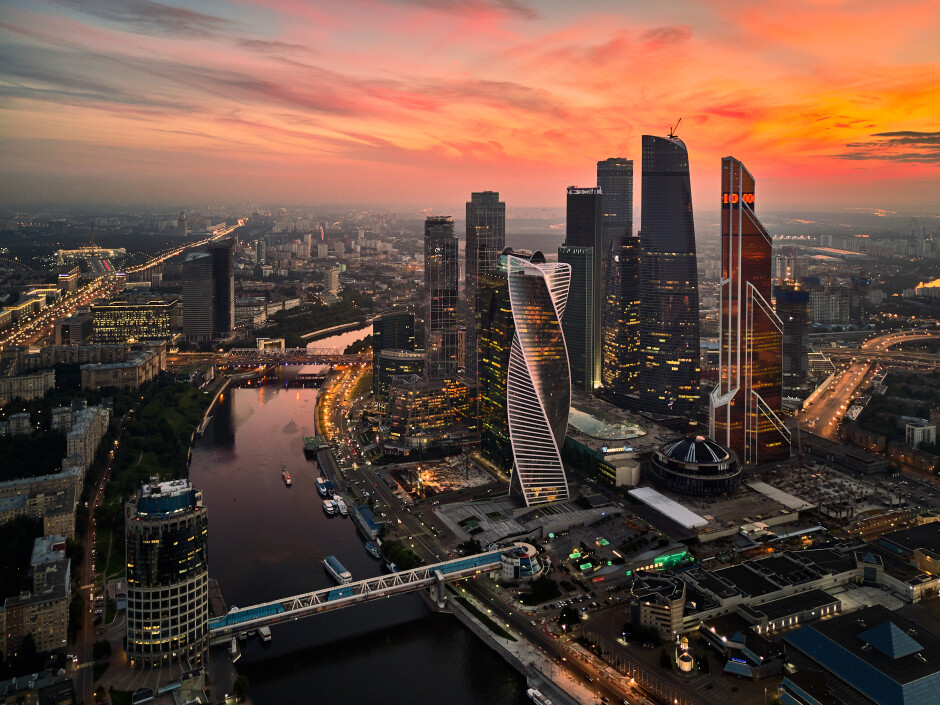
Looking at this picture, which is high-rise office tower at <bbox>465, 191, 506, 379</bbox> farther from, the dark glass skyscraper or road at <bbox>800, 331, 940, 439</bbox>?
road at <bbox>800, 331, 940, 439</bbox>

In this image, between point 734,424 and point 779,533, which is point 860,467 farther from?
point 779,533

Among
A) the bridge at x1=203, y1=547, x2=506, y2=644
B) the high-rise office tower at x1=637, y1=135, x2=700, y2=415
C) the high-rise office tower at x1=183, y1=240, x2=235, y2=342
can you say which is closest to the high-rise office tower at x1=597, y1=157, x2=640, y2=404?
the high-rise office tower at x1=637, y1=135, x2=700, y2=415

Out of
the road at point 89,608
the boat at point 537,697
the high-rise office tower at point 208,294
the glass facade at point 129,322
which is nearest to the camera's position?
the boat at point 537,697

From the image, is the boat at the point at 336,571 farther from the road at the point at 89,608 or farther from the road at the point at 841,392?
the road at the point at 841,392

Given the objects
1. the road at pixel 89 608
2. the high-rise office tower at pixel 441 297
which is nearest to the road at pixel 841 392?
the high-rise office tower at pixel 441 297

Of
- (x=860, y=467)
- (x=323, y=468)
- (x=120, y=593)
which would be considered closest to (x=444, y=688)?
(x=120, y=593)

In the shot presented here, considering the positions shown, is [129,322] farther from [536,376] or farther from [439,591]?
[439,591]

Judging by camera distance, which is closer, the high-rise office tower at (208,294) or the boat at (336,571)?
the boat at (336,571)
